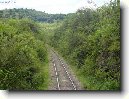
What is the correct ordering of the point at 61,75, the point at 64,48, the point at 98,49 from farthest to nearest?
the point at 64,48
the point at 61,75
the point at 98,49

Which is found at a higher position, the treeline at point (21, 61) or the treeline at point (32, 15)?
the treeline at point (32, 15)

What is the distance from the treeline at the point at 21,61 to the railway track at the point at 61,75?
31 centimetres

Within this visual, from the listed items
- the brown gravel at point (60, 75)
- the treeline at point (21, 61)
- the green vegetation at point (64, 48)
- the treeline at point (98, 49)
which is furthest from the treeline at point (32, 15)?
the brown gravel at point (60, 75)

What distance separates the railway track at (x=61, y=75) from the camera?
7312 millimetres

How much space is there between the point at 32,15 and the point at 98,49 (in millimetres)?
1707

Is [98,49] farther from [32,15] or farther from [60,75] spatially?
[32,15]

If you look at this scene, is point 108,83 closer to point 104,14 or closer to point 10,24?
point 104,14

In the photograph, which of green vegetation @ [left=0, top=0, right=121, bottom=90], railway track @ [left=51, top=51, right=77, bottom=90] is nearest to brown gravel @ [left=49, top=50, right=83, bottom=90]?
railway track @ [left=51, top=51, right=77, bottom=90]

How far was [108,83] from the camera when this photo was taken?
703 centimetres

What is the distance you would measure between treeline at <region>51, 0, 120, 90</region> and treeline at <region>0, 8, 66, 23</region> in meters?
0.41

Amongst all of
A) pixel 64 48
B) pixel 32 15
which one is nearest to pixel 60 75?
pixel 64 48

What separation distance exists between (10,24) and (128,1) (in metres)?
3.17

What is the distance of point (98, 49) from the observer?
24.9 feet

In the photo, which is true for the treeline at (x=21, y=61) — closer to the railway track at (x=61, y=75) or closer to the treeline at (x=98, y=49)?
the railway track at (x=61, y=75)
